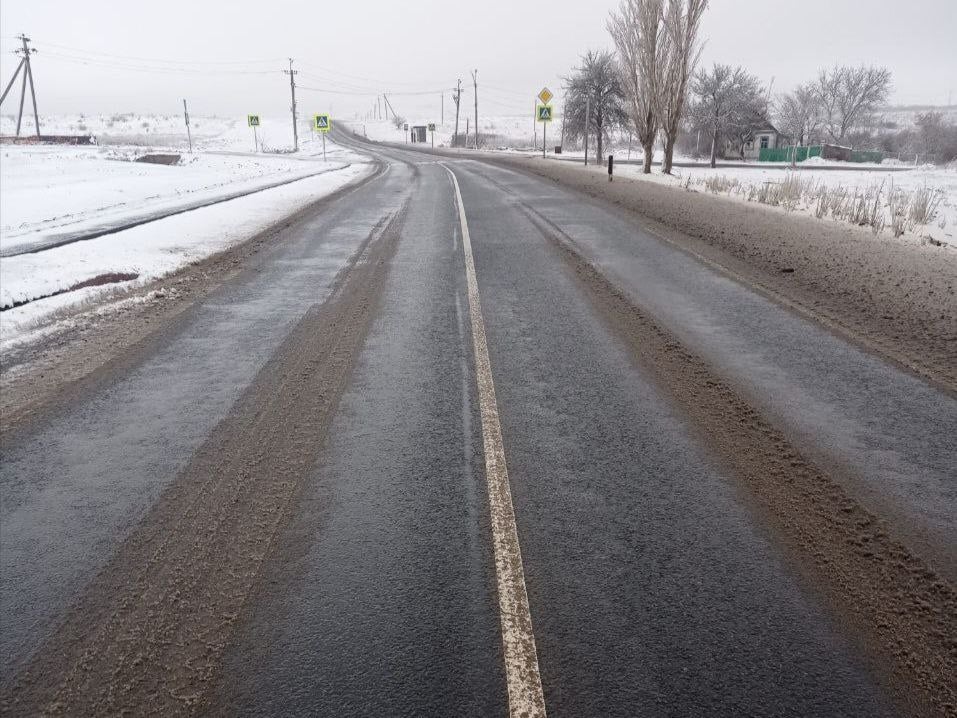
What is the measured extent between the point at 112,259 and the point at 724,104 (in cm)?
5069

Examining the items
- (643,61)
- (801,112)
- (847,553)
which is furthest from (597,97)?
(801,112)

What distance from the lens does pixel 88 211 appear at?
17172 millimetres

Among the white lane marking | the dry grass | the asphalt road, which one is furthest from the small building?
the white lane marking

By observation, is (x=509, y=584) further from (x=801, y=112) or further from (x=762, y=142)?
(x=801, y=112)

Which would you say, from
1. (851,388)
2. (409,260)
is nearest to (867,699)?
(851,388)

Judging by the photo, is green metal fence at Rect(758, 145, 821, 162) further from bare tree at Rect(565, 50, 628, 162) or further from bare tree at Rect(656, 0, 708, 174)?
bare tree at Rect(656, 0, 708, 174)

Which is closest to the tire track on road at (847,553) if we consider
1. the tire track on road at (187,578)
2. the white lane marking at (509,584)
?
the white lane marking at (509,584)

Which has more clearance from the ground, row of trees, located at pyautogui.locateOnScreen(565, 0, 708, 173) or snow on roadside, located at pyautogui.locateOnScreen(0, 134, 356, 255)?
row of trees, located at pyautogui.locateOnScreen(565, 0, 708, 173)

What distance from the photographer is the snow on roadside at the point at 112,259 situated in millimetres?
7203

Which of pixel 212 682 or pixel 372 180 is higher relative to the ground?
pixel 372 180

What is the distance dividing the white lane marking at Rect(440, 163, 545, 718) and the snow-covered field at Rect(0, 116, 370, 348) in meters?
5.00

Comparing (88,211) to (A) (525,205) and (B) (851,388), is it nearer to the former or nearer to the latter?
(A) (525,205)

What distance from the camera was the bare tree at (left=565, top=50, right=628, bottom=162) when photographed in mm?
41594

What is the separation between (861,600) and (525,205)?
15076mm
